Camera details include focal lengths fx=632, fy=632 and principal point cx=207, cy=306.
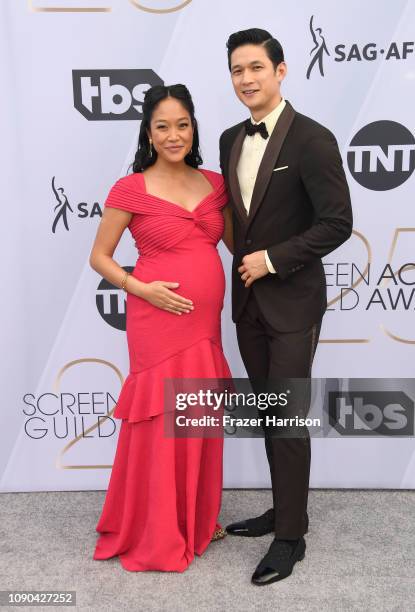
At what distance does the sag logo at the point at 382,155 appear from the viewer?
273 cm

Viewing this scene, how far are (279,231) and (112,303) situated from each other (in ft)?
3.40

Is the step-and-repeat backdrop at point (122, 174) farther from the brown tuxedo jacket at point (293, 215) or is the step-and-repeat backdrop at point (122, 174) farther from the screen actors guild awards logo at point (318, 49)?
the brown tuxedo jacket at point (293, 215)

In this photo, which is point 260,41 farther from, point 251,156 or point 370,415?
point 370,415

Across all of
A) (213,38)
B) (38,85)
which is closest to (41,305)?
(38,85)

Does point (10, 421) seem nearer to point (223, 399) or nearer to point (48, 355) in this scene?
point (48, 355)

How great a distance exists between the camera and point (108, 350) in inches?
116

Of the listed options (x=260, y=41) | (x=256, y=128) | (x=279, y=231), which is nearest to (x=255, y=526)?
(x=279, y=231)

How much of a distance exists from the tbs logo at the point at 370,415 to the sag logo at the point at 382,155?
990mm

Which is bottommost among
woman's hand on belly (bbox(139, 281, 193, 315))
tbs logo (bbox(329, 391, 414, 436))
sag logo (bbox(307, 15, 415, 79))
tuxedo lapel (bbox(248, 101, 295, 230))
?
tbs logo (bbox(329, 391, 414, 436))

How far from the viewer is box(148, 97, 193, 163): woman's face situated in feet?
6.93

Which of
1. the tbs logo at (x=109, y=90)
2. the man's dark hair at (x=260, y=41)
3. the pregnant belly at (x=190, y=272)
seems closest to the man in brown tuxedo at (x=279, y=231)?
the man's dark hair at (x=260, y=41)

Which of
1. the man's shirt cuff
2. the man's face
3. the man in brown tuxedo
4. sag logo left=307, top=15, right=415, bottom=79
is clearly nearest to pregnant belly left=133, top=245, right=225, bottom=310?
the man in brown tuxedo

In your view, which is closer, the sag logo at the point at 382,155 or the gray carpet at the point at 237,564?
the gray carpet at the point at 237,564

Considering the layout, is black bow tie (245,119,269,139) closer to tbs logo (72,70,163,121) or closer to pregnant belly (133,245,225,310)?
pregnant belly (133,245,225,310)
